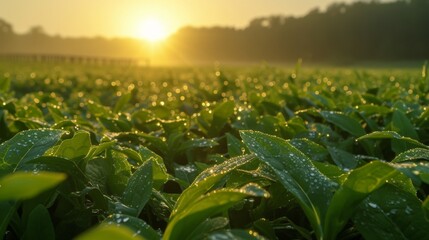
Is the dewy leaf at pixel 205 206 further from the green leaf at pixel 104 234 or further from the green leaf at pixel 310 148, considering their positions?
the green leaf at pixel 310 148

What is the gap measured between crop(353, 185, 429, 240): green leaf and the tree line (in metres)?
87.2

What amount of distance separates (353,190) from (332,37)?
95.8 m

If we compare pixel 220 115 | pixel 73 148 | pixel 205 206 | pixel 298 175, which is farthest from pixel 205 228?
pixel 220 115

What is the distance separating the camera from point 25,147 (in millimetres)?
1220

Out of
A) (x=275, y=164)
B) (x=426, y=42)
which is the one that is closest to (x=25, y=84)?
(x=275, y=164)

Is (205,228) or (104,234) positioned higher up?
(104,234)

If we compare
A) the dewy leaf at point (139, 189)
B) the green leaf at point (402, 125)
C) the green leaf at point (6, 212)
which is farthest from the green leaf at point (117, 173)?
the green leaf at point (402, 125)

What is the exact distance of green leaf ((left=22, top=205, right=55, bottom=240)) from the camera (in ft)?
3.59

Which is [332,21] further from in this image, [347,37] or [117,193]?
[117,193]

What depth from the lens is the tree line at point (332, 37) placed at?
8525cm

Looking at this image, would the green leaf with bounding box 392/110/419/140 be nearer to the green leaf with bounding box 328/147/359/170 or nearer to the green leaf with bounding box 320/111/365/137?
the green leaf with bounding box 320/111/365/137

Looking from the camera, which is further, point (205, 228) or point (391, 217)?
point (391, 217)

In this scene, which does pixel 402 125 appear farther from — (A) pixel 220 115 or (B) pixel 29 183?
(B) pixel 29 183

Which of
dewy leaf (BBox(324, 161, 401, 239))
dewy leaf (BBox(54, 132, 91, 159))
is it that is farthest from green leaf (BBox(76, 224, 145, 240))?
dewy leaf (BBox(54, 132, 91, 159))
